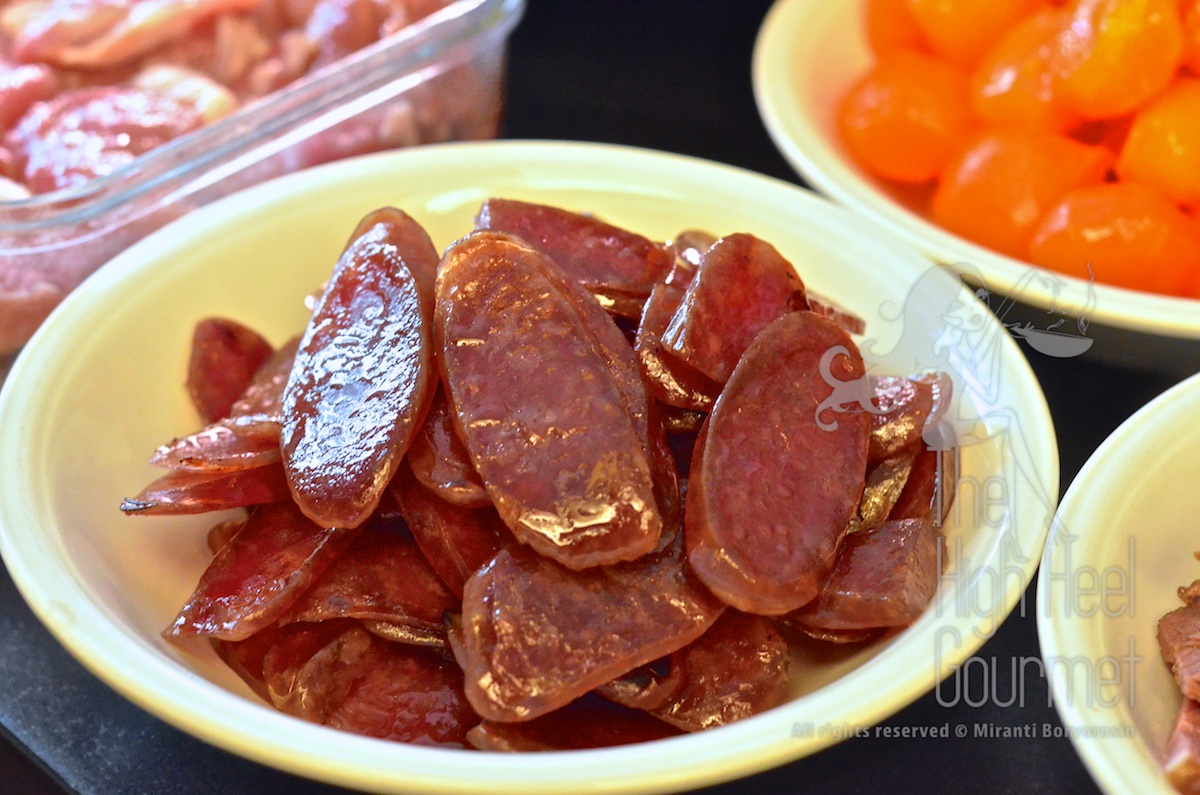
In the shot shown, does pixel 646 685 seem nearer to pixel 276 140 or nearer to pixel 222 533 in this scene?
pixel 222 533

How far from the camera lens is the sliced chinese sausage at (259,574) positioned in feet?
2.85

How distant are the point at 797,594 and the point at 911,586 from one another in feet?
0.32

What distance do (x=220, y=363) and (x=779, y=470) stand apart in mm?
667

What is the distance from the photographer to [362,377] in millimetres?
937

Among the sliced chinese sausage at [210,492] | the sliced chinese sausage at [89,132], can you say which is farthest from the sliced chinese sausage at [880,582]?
the sliced chinese sausage at [89,132]

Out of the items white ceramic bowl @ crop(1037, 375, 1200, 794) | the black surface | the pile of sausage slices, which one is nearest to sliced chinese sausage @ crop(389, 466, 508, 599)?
the pile of sausage slices

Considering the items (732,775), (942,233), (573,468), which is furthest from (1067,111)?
(732,775)

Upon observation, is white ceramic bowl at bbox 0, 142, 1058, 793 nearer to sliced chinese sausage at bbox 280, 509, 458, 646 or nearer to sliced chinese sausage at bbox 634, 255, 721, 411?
sliced chinese sausage at bbox 280, 509, 458, 646

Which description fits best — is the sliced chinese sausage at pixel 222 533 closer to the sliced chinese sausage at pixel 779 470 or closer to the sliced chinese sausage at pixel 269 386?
the sliced chinese sausage at pixel 269 386

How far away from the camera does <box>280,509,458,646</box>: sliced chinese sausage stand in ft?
2.89

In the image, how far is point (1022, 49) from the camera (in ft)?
4.77

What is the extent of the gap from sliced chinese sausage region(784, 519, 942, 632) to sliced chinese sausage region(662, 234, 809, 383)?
0.20m

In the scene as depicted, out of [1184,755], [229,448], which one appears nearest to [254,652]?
[229,448]

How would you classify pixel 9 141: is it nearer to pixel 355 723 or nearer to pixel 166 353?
pixel 166 353
